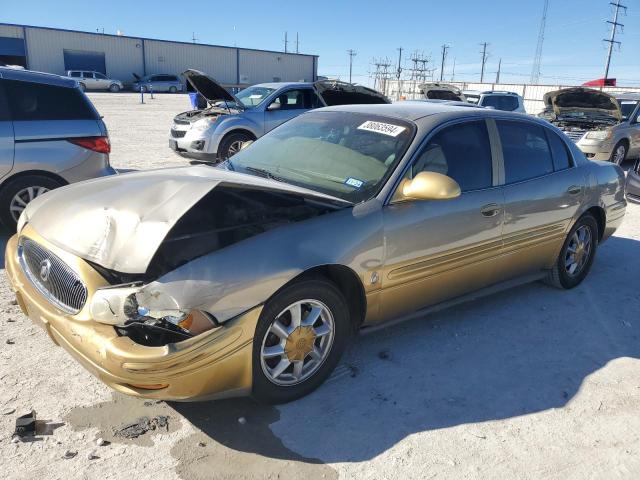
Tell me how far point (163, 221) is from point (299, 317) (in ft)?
2.95

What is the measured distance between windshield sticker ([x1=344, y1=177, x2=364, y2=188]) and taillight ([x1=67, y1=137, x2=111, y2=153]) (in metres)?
3.55

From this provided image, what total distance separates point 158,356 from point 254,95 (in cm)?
976

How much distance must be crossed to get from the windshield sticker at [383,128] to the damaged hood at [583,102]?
1041 centimetres

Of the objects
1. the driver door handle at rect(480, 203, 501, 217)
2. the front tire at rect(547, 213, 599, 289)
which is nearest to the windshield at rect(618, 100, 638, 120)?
the front tire at rect(547, 213, 599, 289)

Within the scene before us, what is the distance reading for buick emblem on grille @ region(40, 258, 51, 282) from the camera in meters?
2.84

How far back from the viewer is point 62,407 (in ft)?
9.41

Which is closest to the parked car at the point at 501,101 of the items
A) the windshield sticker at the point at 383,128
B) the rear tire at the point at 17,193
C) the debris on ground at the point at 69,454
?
the windshield sticker at the point at 383,128

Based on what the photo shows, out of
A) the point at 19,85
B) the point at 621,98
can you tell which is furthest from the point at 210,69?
the point at 19,85

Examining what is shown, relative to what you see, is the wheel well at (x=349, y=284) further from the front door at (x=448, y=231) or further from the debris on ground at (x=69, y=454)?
the debris on ground at (x=69, y=454)

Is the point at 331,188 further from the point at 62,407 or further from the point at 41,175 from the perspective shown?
the point at 41,175

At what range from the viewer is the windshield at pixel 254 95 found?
10945 mm

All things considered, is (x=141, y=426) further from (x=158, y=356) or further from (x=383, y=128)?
(x=383, y=128)

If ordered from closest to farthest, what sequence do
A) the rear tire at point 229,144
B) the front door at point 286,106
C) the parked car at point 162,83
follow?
the rear tire at point 229,144, the front door at point 286,106, the parked car at point 162,83

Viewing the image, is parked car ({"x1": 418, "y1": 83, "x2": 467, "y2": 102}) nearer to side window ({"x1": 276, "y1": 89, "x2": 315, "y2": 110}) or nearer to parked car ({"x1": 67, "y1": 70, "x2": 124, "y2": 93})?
side window ({"x1": 276, "y1": 89, "x2": 315, "y2": 110})
